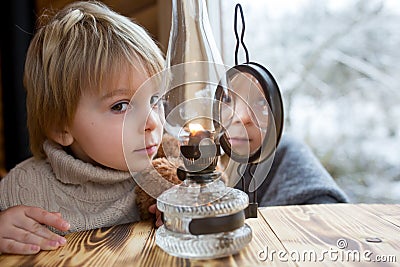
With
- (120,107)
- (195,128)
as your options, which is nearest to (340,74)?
(120,107)

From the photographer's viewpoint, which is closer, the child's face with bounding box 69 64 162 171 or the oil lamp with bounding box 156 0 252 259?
the oil lamp with bounding box 156 0 252 259

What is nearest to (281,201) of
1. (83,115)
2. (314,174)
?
(314,174)

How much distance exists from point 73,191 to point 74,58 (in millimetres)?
296

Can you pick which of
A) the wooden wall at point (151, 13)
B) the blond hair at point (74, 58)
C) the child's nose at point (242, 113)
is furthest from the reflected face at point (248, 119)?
the wooden wall at point (151, 13)

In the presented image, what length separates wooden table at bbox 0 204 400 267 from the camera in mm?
694

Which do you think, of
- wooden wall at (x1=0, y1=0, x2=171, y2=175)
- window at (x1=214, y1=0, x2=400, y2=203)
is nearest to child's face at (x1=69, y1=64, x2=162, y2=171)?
wooden wall at (x1=0, y1=0, x2=171, y2=175)

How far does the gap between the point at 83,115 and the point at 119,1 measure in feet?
4.18

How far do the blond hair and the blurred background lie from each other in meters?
0.72

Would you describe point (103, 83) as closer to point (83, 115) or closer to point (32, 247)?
point (83, 115)

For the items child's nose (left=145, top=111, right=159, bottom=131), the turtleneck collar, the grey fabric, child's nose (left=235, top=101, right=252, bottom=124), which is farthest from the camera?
the grey fabric

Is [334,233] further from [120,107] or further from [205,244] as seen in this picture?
[120,107]

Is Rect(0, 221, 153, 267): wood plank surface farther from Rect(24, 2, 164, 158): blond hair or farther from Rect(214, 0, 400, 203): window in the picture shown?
Rect(214, 0, 400, 203): window

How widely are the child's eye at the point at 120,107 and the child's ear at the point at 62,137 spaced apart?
14cm

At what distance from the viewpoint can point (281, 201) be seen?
144cm
